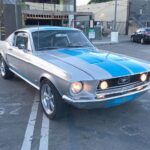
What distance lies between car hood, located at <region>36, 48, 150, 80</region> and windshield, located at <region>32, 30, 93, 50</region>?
1.10 feet

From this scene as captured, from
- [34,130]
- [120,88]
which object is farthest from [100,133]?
[34,130]

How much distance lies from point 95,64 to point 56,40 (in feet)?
5.53

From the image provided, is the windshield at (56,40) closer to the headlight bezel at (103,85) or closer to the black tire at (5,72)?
the headlight bezel at (103,85)

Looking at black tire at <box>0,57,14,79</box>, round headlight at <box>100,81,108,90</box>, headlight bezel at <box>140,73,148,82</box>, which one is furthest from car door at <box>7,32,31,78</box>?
headlight bezel at <box>140,73,148,82</box>

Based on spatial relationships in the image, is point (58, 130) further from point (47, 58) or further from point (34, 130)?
point (47, 58)

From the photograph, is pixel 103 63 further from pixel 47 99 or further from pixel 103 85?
pixel 47 99

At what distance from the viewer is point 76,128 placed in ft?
13.8

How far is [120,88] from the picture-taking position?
4133 millimetres

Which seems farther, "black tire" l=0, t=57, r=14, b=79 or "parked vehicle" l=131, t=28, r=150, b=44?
"parked vehicle" l=131, t=28, r=150, b=44

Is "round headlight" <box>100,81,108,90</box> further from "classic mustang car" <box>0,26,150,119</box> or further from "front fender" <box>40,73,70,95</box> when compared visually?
"front fender" <box>40,73,70,95</box>

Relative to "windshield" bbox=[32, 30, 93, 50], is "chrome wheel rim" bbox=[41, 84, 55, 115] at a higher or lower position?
lower

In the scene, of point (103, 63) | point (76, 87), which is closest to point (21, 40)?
point (103, 63)

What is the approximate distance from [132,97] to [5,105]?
8.71ft

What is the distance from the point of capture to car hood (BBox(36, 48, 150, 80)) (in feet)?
A: 12.9
